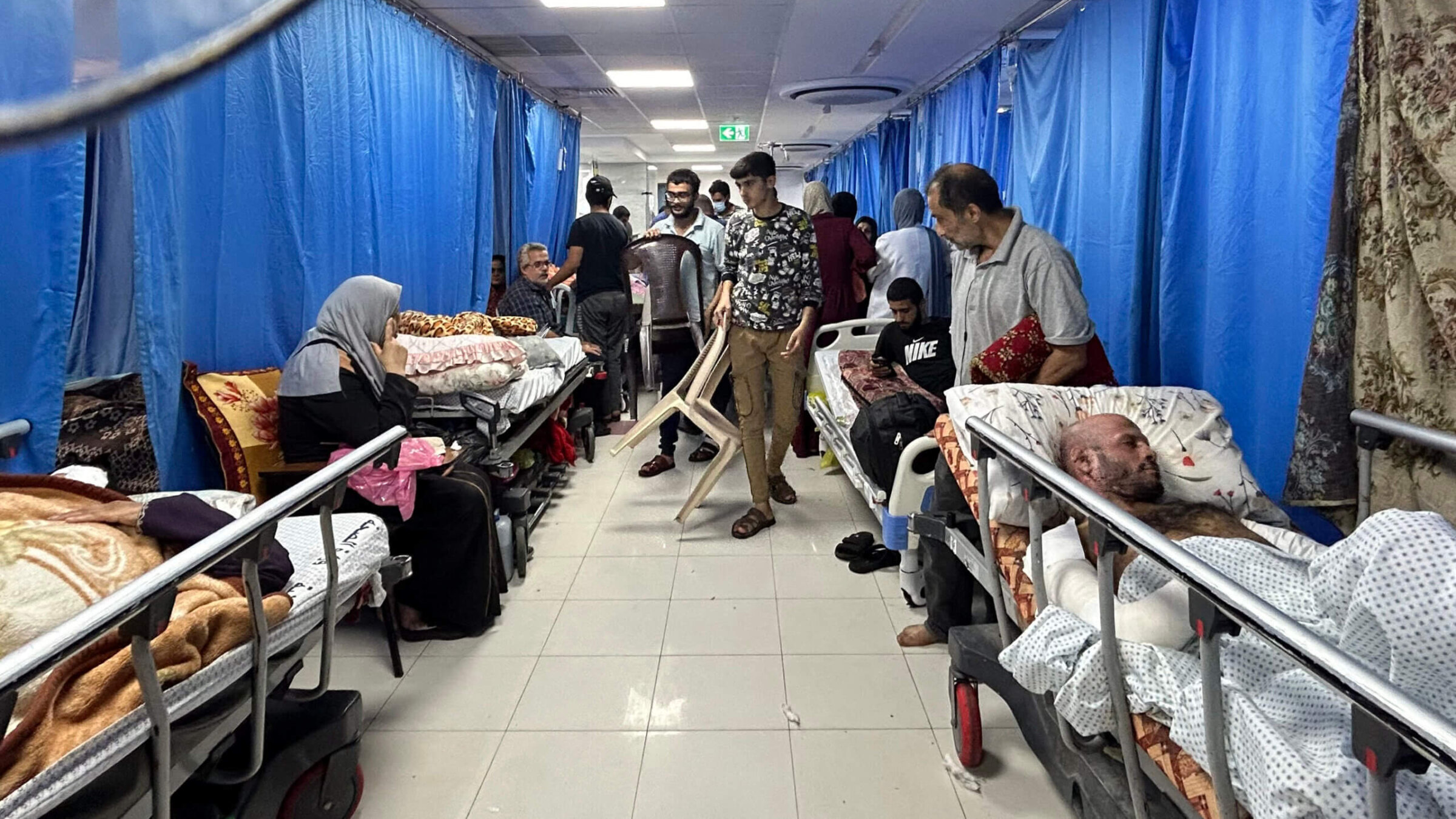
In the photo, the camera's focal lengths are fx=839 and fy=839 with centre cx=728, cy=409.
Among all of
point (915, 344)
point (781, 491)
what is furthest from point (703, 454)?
point (915, 344)

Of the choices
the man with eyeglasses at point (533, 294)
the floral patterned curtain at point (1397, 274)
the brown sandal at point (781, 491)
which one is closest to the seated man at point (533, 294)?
the man with eyeglasses at point (533, 294)

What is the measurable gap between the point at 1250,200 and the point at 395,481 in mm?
2556

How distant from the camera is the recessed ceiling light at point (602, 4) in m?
4.32

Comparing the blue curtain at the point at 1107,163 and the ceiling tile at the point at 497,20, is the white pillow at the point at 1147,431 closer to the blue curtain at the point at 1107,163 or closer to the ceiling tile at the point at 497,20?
the blue curtain at the point at 1107,163

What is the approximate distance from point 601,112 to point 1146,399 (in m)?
A: 7.03

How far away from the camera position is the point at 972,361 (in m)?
2.45

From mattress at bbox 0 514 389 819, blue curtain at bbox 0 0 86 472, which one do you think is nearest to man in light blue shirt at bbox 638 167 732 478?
mattress at bbox 0 514 389 819

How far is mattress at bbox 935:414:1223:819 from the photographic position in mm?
1221

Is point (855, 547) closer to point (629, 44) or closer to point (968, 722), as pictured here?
point (968, 722)

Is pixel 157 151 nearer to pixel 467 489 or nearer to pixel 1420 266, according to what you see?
pixel 467 489

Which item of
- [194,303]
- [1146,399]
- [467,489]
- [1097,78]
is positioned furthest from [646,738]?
[1097,78]

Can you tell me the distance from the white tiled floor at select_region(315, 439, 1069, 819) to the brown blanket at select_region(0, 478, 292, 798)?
730mm

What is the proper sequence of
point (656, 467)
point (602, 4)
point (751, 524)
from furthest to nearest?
1. point (656, 467)
2. point (602, 4)
3. point (751, 524)

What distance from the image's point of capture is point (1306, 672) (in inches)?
43.7
